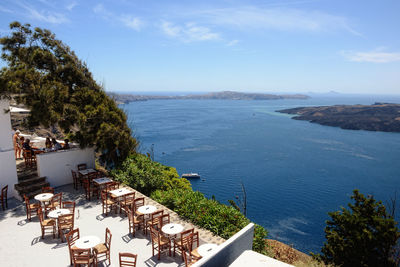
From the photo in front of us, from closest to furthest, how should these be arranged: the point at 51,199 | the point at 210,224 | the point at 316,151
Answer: the point at 210,224 → the point at 51,199 → the point at 316,151

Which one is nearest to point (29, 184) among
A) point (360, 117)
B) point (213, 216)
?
point (213, 216)

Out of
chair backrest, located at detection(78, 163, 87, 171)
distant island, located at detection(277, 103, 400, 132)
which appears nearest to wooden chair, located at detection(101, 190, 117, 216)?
chair backrest, located at detection(78, 163, 87, 171)

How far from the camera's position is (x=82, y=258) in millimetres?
5895

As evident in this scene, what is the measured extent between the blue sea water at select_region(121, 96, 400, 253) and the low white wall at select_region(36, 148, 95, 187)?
1157cm

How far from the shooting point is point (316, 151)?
7762 cm

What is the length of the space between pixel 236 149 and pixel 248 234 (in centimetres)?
7088

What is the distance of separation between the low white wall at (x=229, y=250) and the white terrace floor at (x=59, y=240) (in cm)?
183

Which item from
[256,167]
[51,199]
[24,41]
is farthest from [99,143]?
[256,167]

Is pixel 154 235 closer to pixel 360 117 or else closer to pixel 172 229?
pixel 172 229

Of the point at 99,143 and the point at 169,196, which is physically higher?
the point at 99,143

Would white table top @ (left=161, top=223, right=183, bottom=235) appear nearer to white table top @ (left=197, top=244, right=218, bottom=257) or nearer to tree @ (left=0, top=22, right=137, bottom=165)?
white table top @ (left=197, top=244, right=218, bottom=257)

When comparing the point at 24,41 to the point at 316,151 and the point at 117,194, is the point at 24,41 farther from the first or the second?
the point at 316,151

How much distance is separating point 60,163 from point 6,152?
2.11 metres

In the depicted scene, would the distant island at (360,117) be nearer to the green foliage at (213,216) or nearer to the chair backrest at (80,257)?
the green foliage at (213,216)
